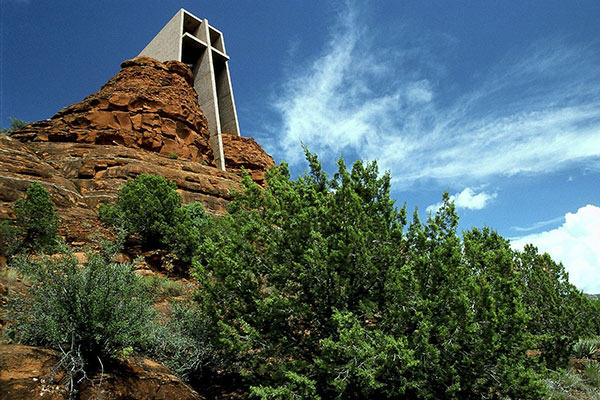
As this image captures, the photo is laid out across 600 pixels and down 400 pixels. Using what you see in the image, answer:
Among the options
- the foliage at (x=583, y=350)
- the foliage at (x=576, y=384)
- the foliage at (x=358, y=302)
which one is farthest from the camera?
the foliage at (x=583, y=350)

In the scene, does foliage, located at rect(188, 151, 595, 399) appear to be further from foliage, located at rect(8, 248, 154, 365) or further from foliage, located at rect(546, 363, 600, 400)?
foliage, located at rect(546, 363, 600, 400)

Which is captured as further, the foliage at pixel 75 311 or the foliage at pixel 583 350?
the foliage at pixel 583 350

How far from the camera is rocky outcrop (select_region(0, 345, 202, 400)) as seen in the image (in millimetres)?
3576

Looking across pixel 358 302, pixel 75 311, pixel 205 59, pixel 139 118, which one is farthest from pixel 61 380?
pixel 205 59

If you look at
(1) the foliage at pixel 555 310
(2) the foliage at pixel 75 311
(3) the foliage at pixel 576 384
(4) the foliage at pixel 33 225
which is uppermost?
(4) the foliage at pixel 33 225

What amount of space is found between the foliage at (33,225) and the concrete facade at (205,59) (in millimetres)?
20545

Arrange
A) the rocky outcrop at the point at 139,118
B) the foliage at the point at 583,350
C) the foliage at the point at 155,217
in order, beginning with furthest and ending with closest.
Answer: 1. the rocky outcrop at the point at 139,118
2. the foliage at the point at 155,217
3. the foliage at the point at 583,350

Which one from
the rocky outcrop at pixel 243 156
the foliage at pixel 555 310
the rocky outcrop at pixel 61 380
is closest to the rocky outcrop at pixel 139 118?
the rocky outcrop at pixel 243 156

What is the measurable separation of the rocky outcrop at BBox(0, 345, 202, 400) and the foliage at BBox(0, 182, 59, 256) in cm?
768

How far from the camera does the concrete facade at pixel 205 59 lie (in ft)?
111

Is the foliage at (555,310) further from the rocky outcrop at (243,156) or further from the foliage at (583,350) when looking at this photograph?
the rocky outcrop at (243,156)

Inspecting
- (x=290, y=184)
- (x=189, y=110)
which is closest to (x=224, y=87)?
(x=189, y=110)

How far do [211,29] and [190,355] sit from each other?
1642 inches

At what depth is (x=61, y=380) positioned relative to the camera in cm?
384
